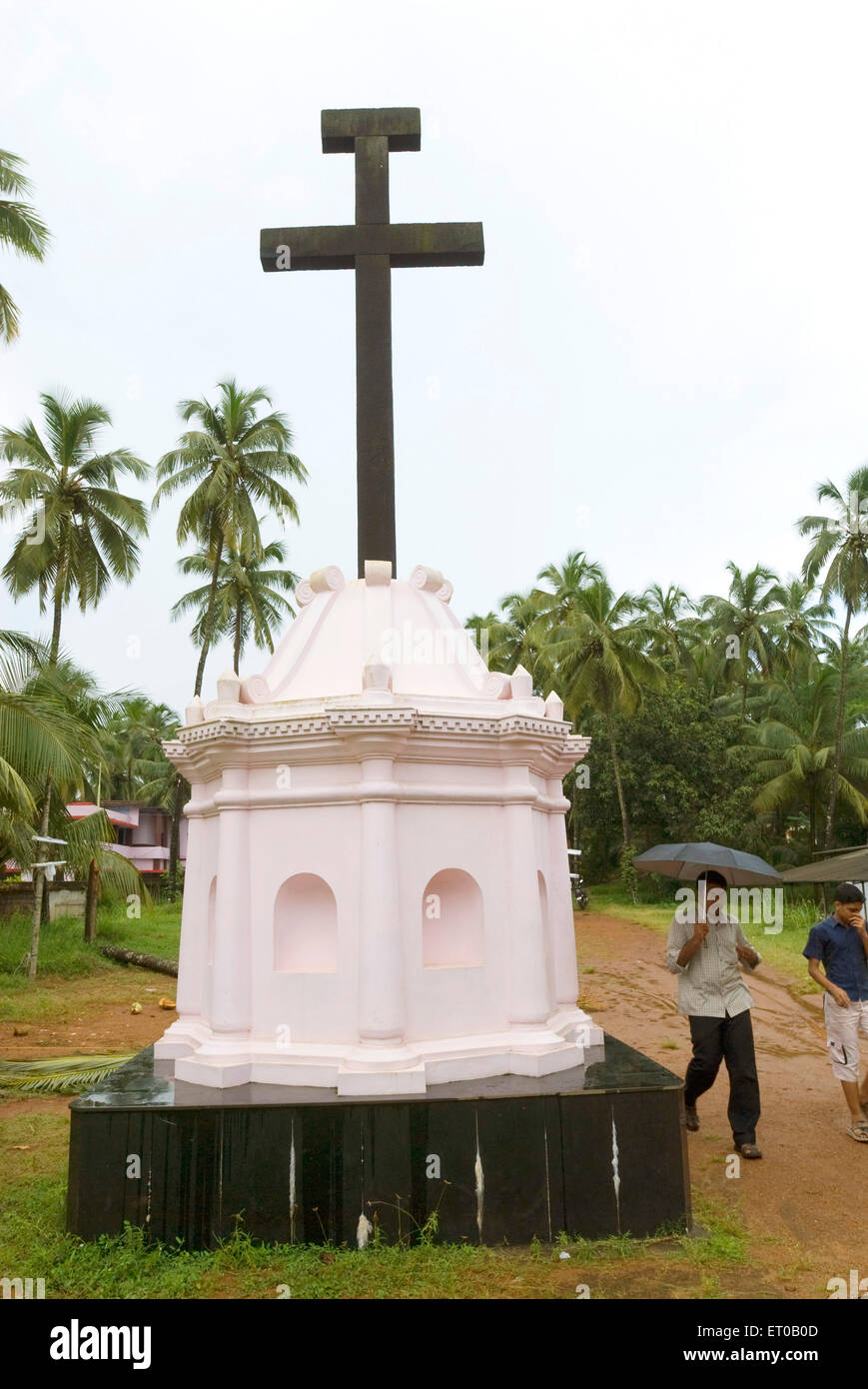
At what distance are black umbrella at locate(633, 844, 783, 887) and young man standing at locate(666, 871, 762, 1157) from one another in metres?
0.14

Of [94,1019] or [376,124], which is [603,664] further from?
[376,124]

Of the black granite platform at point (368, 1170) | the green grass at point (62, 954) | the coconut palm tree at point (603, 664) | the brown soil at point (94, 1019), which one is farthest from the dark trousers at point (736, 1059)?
the coconut palm tree at point (603, 664)

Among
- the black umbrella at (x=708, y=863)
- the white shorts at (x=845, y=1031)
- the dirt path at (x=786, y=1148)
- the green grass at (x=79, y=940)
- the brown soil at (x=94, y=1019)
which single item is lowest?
the dirt path at (x=786, y=1148)

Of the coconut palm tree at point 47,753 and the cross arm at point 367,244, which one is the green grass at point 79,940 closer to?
the coconut palm tree at point 47,753

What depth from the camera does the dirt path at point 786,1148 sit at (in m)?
5.77

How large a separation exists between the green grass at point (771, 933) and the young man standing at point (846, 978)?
342 inches

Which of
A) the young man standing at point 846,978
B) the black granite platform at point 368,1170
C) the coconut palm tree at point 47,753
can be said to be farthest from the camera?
the coconut palm tree at point 47,753

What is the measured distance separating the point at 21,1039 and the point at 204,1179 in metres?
9.39

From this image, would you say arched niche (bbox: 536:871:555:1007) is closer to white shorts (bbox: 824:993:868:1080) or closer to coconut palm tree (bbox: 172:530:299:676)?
white shorts (bbox: 824:993:868:1080)

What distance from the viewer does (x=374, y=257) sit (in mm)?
7926

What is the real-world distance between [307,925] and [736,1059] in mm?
3371

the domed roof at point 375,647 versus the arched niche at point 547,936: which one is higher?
the domed roof at point 375,647

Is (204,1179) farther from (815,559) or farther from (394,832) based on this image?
(815,559)

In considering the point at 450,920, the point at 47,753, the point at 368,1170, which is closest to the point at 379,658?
the point at 450,920
